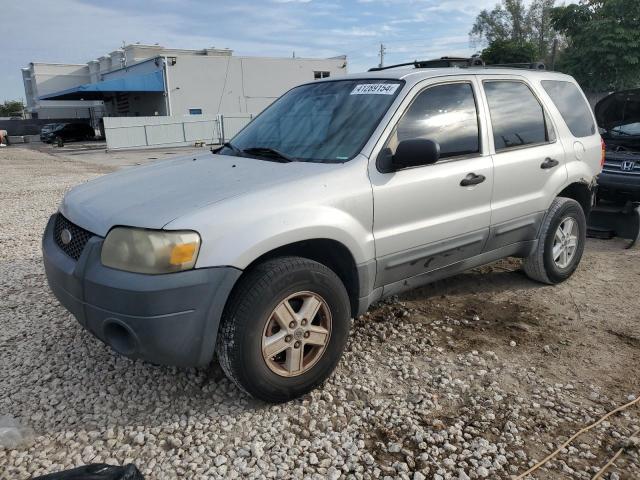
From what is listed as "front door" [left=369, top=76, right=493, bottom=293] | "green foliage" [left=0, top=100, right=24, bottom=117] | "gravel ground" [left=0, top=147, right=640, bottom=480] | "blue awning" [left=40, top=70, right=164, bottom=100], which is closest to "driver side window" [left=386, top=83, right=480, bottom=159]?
"front door" [left=369, top=76, right=493, bottom=293]

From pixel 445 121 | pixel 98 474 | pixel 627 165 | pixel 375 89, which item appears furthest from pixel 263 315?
pixel 627 165

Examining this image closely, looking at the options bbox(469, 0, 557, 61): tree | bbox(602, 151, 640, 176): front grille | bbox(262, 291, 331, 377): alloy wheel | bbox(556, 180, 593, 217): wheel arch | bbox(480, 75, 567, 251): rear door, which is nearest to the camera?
bbox(262, 291, 331, 377): alloy wheel

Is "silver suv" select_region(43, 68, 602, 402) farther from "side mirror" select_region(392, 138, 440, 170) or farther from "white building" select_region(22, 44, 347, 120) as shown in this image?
"white building" select_region(22, 44, 347, 120)

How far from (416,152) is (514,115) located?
1545mm

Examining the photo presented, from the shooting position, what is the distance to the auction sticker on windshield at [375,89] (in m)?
3.54

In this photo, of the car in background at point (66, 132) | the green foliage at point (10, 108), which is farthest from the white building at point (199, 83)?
the green foliage at point (10, 108)

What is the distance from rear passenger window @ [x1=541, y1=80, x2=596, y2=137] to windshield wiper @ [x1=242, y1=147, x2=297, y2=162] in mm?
2578

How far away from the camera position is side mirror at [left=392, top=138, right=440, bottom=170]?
10.2 feet

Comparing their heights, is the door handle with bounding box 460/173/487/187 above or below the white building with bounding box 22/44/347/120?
below

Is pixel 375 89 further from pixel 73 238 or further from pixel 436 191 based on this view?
pixel 73 238

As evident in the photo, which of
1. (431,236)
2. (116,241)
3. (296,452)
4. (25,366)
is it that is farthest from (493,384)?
(25,366)

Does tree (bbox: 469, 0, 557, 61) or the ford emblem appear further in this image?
tree (bbox: 469, 0, 557, 61)

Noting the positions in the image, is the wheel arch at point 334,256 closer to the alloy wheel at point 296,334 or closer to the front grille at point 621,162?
the alloy wheel at point 296,334

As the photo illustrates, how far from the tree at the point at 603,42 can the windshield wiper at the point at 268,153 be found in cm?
2240
